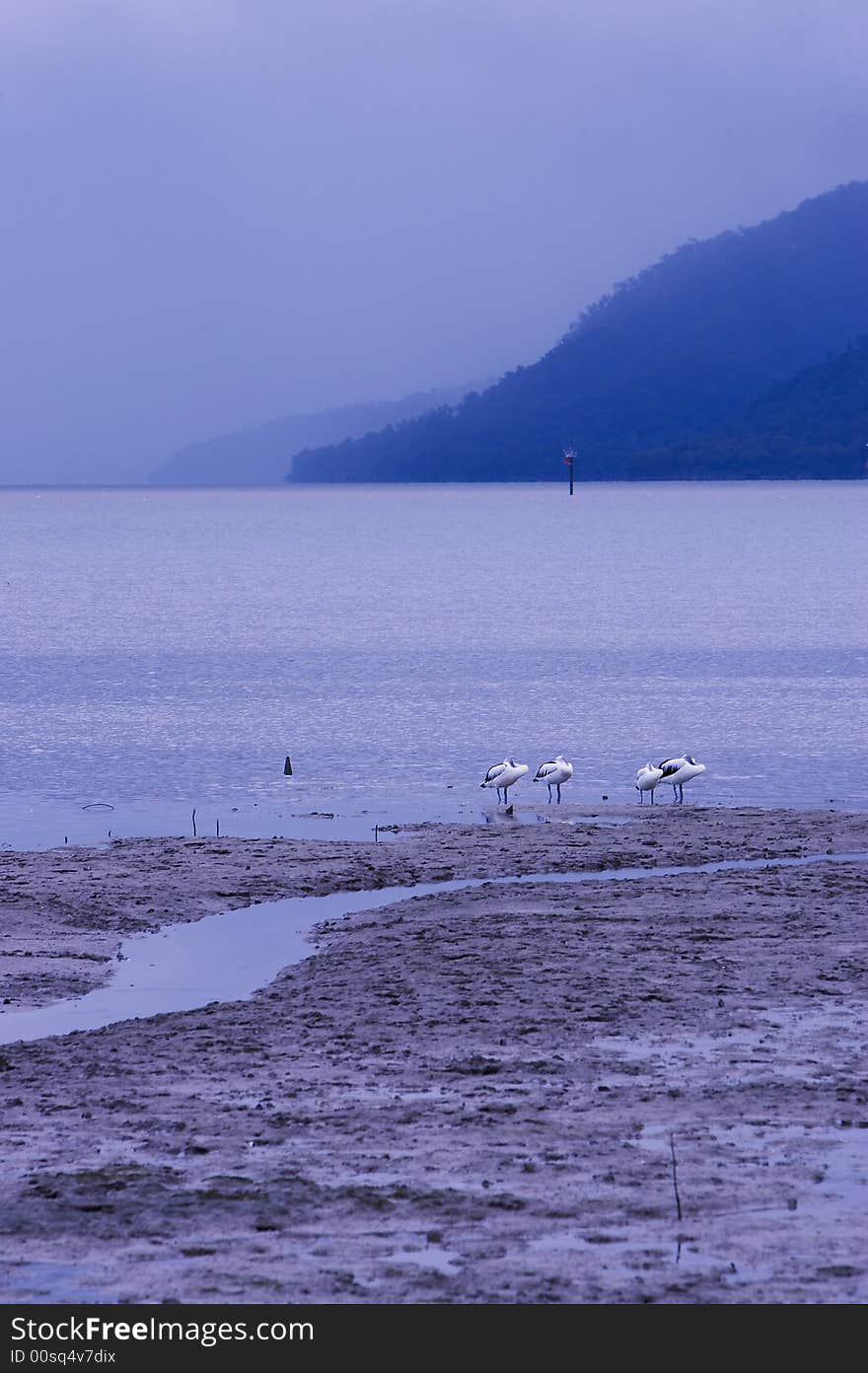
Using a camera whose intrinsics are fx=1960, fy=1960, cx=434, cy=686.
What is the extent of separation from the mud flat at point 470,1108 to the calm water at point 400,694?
398 inches

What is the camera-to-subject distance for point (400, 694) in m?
53.7

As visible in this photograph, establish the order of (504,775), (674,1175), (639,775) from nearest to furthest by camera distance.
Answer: (674,1175), (504,775), (639,775)

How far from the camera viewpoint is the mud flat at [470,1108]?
10805 mm

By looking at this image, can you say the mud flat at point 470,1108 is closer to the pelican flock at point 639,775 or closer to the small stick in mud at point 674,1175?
the small stick in mud at point 674,1175

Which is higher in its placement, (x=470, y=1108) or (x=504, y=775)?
(x=504, y=775)

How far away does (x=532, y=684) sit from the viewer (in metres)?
56.0

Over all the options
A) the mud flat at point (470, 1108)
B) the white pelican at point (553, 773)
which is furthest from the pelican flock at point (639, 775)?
the mud flat at point (470, 1108)

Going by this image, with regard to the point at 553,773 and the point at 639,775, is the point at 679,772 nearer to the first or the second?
the point at 639,775

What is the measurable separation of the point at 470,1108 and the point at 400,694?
39994 mm

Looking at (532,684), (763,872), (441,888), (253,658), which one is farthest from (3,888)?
(253,658)

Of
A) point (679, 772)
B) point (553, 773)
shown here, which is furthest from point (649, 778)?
point (553, 773)

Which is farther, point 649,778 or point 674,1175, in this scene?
point 649,778

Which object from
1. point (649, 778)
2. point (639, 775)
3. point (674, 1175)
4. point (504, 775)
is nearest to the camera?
point (674, 1175)

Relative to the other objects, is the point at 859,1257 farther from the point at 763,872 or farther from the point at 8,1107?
the point at 763,872
